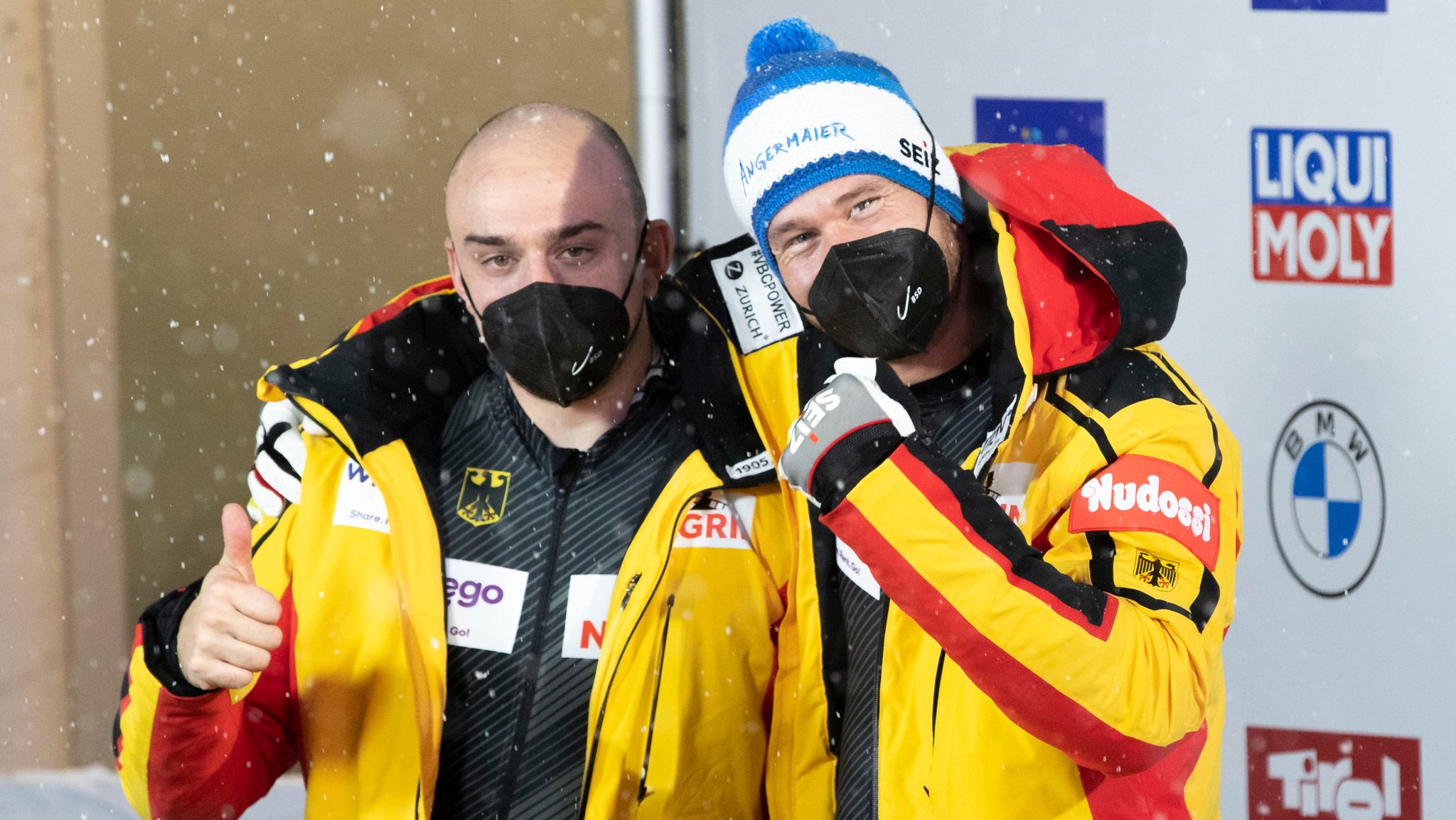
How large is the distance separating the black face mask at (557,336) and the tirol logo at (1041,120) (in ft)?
3.57

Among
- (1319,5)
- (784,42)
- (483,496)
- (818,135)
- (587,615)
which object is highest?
(1319,5)

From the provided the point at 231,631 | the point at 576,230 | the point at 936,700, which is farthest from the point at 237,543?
the point at 936,700

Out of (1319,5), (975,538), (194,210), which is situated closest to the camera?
(975,538)

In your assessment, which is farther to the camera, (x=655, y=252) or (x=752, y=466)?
(x=655, y=252)

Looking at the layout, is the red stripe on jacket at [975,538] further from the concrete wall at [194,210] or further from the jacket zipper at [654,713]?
the concrete wall at [194,210]

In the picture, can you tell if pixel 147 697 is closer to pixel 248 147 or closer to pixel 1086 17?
pixel 248 147

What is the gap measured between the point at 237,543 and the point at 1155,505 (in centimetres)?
100

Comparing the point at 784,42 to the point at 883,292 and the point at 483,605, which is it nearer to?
the point at 883,292

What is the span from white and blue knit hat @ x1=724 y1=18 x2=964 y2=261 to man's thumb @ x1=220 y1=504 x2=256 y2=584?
0.70 meters

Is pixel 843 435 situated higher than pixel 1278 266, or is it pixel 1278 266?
pixel 1278 266

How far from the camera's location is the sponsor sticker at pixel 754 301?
5.76ft

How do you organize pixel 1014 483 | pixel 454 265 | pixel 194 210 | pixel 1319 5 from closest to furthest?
1. pixel 1014 483
2. pixel 454 265
3. pixel 1319 5
4. pixel 194 210

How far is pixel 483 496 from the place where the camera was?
1713 mm

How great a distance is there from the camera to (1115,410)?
1444 mm
